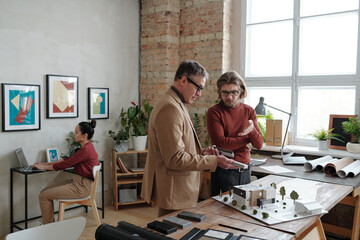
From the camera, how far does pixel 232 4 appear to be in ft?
15.8

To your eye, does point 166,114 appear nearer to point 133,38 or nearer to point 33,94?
point 33,94

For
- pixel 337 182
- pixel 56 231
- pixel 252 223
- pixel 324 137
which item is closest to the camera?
pixel 56 231

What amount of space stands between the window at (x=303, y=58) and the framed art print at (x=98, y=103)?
6.50 ft

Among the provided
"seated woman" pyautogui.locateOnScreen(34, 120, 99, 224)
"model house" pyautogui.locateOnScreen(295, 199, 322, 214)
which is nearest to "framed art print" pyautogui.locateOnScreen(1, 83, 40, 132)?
"seated woman" pyautogui.locateOnScreen(34, 120, 99, 224)

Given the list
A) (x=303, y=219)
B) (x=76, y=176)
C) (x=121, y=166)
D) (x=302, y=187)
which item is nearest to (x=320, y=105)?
(x=302, y=187)

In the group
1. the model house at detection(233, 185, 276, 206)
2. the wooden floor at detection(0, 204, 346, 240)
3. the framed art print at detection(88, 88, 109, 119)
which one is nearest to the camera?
the model house at detection(233, 185, 276, 206)

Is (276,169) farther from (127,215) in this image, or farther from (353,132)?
(127,215)

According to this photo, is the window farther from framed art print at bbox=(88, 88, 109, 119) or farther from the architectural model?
the architectural model

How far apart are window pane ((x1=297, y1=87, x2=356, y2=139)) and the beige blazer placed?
2652 mm

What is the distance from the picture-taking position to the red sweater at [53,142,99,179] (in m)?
3.90

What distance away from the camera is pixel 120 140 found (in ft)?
15.9

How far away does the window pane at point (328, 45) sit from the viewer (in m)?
4.04

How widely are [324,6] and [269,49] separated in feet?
2.75

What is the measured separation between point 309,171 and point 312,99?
1.26 metres
